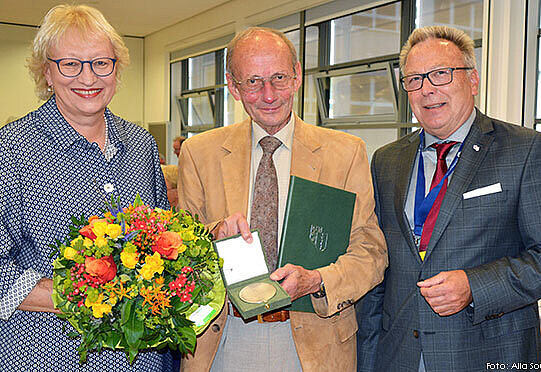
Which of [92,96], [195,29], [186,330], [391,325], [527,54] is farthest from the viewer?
[195,29]

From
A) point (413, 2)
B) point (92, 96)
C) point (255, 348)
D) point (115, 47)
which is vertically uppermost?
point (413, 2)

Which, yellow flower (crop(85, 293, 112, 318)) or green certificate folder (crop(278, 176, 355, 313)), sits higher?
green certificate folder (crop(278, 176, 355, 313))

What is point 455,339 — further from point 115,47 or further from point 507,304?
point 115,47

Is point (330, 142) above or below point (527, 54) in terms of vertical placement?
below

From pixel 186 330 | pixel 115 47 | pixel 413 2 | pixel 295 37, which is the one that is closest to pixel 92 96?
pixel 115 47

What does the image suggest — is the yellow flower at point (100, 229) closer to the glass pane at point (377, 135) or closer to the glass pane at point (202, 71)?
the glass pane at point (377, 135)

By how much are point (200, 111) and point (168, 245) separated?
10.3m

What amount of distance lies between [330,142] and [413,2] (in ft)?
16.0

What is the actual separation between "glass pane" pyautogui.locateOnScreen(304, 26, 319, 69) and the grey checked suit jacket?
613 centimetres

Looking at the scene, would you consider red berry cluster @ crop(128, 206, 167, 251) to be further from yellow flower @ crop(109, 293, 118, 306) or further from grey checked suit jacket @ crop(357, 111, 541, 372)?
grey checked suit jacket @ crop(357, 111, 541, 372)

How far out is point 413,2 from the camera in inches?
255

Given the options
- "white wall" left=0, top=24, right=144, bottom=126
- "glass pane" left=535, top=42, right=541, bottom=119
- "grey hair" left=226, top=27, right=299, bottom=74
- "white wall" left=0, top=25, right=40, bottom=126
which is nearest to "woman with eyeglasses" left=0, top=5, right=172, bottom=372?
"grey hair" left=226, top=27, right=299, bottom=74

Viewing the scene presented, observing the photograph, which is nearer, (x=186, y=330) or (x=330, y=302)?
(x=186, y=330)

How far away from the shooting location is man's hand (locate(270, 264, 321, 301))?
1854 millimetres
